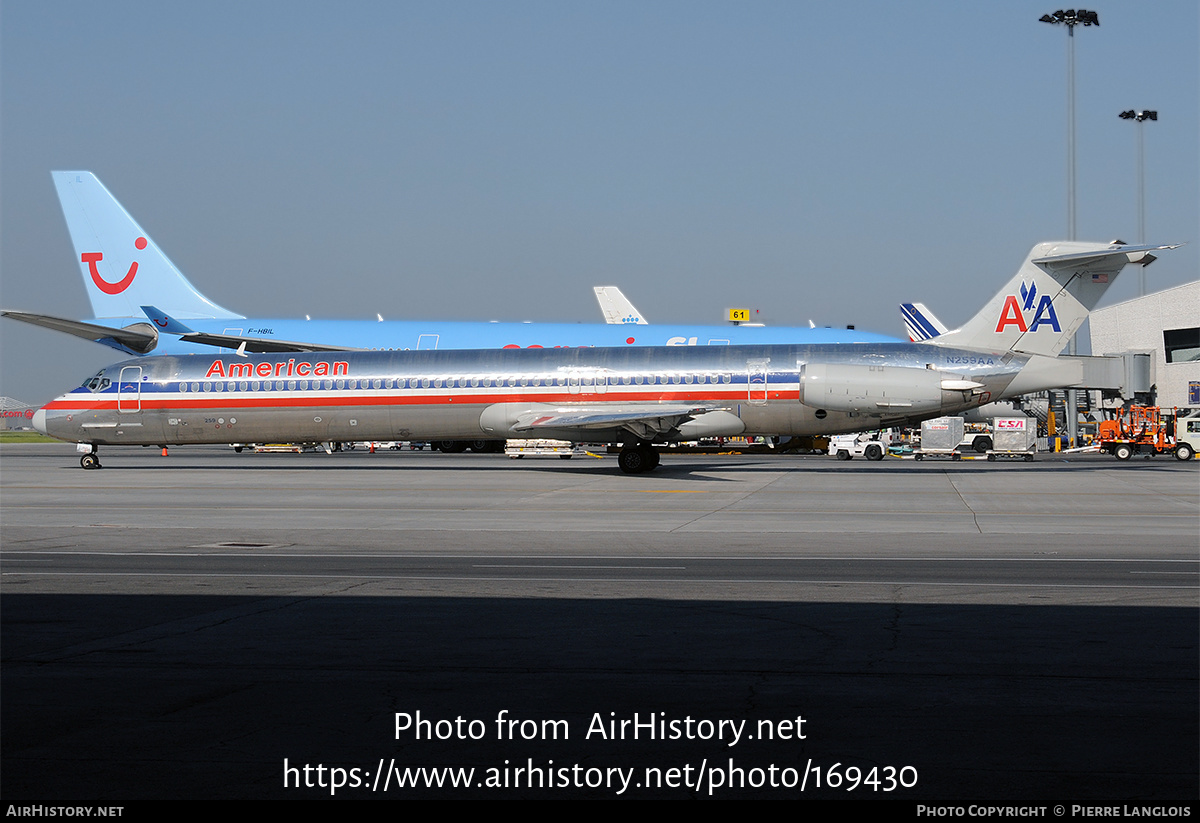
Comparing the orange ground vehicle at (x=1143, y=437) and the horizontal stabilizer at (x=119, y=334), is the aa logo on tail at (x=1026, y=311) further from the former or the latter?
the horizontal stabilizer at (x=119, y=334)

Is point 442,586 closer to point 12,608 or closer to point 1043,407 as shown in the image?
point 12,608

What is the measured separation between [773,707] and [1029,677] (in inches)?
79.4

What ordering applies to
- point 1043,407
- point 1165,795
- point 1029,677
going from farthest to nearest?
point 1043,407 → point 1029,677 → point 1165,795

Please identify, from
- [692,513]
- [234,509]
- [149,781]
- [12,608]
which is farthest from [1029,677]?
[234,509]

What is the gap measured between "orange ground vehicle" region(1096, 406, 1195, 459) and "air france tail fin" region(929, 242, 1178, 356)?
2168 cm

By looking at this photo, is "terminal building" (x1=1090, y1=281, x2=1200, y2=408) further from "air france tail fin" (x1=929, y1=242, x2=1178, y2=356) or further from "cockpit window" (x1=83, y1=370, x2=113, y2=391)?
"cockpit window" (x1=83, y1=370, x2=113, y2=391)

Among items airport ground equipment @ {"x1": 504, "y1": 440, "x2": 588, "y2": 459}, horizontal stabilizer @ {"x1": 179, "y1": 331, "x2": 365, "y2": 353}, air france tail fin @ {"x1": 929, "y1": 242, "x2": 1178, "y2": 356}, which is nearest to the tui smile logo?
horizontal stabilizer @ {"x1": 179, "y1": 331, "x2": 365, "y2": 353}

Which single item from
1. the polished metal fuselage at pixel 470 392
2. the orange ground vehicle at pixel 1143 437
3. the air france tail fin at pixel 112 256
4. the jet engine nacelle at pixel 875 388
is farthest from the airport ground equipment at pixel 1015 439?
the air france tail fin at pixel 112 256

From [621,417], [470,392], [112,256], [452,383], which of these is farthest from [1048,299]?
[112,256]

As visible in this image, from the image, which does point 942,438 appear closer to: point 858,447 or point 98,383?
point 858,447

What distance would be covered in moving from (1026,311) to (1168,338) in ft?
168

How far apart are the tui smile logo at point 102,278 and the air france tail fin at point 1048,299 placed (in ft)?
127

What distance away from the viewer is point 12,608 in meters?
10.3

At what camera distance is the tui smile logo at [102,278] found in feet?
167
